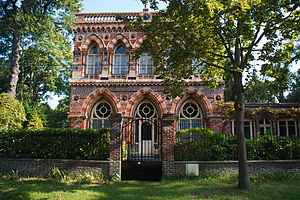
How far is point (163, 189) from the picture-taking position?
825 centimetres

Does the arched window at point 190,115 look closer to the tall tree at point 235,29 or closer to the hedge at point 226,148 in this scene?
the hedge at point 226,148

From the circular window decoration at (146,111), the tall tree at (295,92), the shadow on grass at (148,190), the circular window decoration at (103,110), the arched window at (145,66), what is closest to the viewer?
the shadow on grass at (148,190)

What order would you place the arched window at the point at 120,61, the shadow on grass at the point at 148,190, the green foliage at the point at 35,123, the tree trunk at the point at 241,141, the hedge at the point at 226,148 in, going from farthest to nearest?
the green foliage at the point at 35,123, the arched window at the point at 120,61, the hedge at the point at 226,148, the tree trunk at the point at 241,141, the shadow on grass at the point at 148,190

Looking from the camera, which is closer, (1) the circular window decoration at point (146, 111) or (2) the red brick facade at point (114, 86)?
(2) the red brick facade at point (114, 86)

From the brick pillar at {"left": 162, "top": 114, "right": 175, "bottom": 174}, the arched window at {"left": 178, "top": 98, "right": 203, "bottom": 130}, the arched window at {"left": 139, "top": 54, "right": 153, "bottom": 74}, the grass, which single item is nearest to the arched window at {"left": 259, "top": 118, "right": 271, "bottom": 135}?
the arched window at {"left": 178, "top": 98, "right": 203, "bottom": 130}

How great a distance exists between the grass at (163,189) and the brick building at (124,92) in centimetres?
630

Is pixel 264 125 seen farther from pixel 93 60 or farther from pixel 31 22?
pixel 31 22

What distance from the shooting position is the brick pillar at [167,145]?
9.91m

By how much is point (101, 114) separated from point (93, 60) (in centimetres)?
428

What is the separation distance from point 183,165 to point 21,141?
7.77m

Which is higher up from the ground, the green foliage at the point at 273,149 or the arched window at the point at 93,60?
the arched window at the point at 93,60

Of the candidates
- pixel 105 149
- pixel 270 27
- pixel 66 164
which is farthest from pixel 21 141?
pixel 270 27

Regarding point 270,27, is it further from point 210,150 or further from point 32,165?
point 32,165

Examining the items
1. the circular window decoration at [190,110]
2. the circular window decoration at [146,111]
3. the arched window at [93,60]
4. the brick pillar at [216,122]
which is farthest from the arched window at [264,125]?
the arched window at [93,60]
